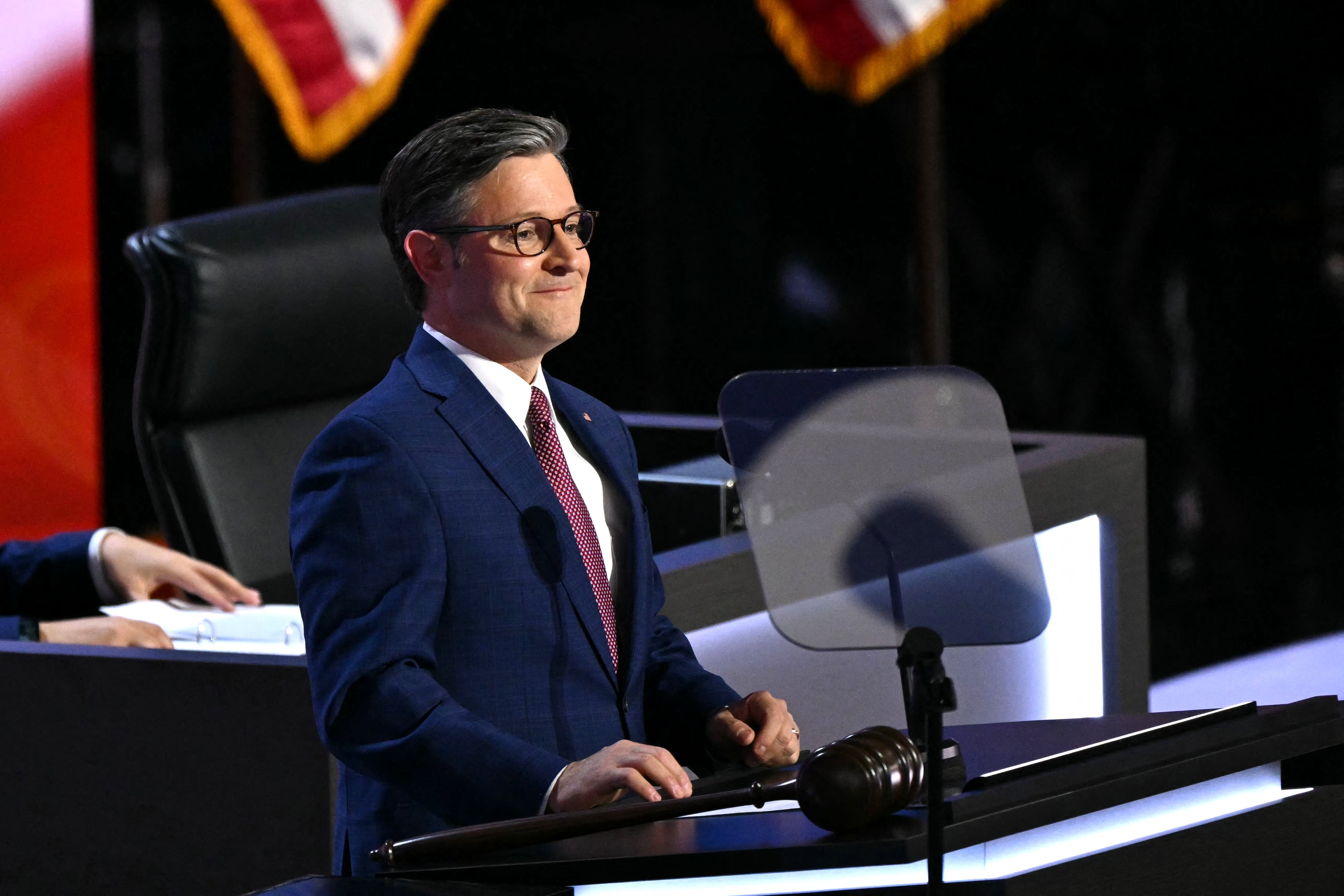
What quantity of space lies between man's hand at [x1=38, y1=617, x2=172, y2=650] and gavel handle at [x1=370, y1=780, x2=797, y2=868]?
3.49ft

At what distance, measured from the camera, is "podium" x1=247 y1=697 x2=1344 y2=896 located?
1.27 m

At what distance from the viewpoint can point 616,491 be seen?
1689mm

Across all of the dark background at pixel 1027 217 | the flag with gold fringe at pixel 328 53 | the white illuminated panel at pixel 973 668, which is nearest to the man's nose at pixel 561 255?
the white illuminated panel at pixel 973 668

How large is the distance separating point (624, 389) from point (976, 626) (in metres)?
4.72

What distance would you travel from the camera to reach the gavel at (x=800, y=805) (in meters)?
1.28

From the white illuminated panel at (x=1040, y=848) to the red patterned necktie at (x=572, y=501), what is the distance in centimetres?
35

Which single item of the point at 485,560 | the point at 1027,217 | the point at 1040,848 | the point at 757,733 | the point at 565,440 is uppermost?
the point at 1027,217

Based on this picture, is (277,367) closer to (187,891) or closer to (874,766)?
(187,891)

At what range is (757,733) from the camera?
160 centimetres

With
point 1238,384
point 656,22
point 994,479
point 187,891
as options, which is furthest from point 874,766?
point 1238,384

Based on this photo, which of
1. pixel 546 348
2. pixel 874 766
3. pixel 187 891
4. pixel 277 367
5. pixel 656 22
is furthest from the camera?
pixel 656 22

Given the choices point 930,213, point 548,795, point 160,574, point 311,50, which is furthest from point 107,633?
point 930,213

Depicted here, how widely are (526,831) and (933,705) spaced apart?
300 millimetres

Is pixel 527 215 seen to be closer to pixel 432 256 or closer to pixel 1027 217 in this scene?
pixel 432 256
